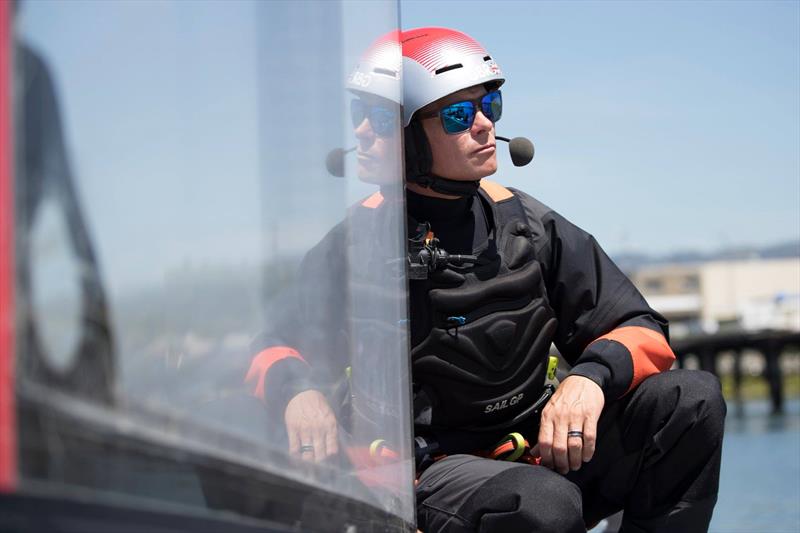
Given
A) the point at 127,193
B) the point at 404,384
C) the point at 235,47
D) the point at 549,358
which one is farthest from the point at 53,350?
the point at 549,358

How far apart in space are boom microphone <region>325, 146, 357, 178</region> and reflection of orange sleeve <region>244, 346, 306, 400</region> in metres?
0.30

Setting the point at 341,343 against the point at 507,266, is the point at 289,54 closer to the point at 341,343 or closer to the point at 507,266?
the point at 341,343

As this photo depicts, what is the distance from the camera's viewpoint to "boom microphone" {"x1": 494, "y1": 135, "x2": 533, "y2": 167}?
288 centimetres

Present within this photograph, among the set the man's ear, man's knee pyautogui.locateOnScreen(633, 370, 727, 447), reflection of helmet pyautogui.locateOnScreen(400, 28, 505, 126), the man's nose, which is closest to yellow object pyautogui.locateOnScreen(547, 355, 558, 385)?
man's knee pyautogui.locateOnScreen(633, 370, 727, 447)

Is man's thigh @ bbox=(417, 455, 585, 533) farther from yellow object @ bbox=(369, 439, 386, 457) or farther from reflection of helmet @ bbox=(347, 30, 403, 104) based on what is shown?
reflection of helmet @ bbox=(347, 30, 403, 104)

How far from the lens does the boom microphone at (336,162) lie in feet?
5.82

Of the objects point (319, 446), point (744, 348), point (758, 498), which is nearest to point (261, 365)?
point (319, 446)

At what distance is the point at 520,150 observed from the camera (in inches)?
113

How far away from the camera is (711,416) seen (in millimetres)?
2518

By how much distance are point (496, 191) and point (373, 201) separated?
34.8 inches

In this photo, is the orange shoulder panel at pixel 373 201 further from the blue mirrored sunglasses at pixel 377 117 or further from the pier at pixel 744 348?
the pier at pixel 744 348

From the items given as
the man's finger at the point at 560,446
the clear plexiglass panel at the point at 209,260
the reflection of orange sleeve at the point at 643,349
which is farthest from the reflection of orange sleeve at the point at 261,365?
the reflection of orange sleeve at the point at 643,349

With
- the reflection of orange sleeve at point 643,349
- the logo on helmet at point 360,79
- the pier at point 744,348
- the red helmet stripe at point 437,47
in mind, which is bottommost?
the pier at point 744,348

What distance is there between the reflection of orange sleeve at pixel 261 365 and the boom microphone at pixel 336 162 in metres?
0.30
